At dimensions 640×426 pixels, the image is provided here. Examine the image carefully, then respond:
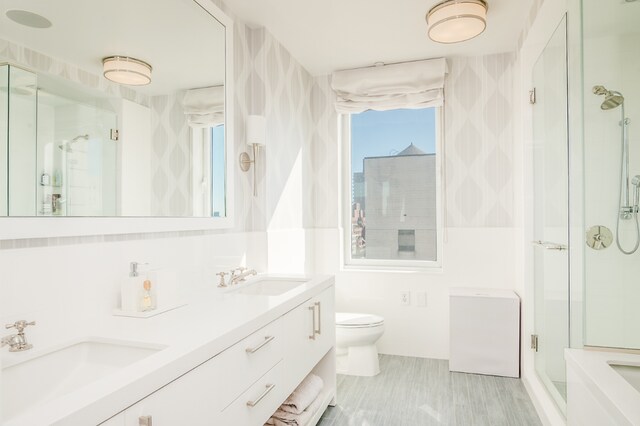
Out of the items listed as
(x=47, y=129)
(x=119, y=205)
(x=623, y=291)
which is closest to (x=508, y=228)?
(x=623, y=291)

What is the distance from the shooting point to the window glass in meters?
3.44

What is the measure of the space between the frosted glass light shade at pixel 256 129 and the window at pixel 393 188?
4.39 ft

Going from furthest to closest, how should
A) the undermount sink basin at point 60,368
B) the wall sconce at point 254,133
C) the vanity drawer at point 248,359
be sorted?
the wall sconce at point 254,133 → the vanity drawer at point 248,359 → the undermount sink basin at point 60,368

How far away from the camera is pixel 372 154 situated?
11.8 feet

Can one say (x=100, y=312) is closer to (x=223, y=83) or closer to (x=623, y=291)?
(x=223, y=83)

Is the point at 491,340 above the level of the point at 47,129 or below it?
below

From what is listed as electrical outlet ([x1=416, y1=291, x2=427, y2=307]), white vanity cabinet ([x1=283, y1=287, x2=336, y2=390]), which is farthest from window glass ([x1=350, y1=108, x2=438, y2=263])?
white vanity cabinet ([x1=283, y1=287, x2=336, y2=390])

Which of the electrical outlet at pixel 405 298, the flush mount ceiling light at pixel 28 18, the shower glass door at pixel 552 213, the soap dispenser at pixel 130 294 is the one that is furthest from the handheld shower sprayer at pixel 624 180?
the flush mount ceiling light at pixel 28 18

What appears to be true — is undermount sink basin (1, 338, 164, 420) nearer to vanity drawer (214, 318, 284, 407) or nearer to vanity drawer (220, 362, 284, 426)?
vanity drawer (214, 318, 284, 407)

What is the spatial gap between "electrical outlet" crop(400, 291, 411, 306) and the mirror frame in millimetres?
1668

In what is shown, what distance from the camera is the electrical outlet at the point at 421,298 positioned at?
3.28 meters

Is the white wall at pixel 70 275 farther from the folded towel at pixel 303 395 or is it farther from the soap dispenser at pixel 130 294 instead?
the folded towel at pixel 303 395

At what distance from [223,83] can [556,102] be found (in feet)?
6.11

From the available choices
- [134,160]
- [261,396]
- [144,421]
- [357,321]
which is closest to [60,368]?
[144,421]
